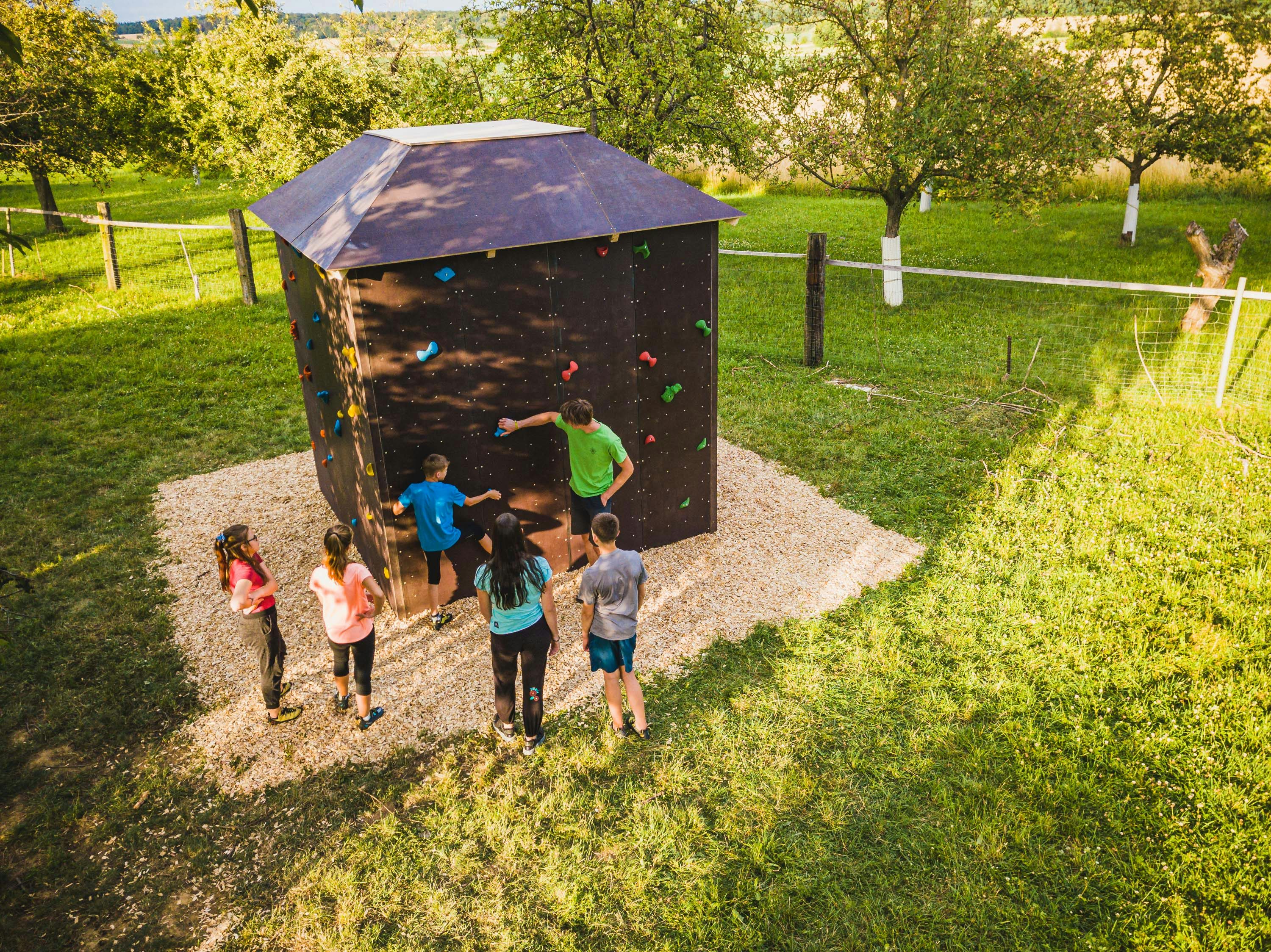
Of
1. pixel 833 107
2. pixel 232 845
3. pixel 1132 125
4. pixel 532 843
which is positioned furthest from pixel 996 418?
pixel 1132 125

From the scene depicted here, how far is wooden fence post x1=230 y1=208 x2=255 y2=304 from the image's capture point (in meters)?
16.9

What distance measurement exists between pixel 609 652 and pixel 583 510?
2067mm

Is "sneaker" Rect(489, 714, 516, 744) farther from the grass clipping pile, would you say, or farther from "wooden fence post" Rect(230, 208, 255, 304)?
"wooden fence post" Rect(230, 208, 255, 304)

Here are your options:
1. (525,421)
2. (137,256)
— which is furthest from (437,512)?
(137,256)

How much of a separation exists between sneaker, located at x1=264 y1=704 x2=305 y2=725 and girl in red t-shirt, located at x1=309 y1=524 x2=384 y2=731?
0.48 metres

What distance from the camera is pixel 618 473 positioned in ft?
25.7

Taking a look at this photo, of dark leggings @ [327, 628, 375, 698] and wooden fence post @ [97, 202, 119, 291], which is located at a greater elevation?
wooden fence post @ [97, 202, 119, 291]

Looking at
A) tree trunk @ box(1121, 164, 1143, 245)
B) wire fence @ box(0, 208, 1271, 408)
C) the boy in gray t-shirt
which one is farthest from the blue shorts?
tree trunk @ box(1121, 164, 1143, 245)

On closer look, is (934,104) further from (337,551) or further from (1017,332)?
(337,551)

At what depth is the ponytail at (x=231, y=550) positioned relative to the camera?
569 cm

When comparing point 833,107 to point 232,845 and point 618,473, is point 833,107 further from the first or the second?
point 232,845

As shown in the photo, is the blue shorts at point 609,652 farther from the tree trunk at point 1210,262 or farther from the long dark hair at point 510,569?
the tree trunk at point 1210,262

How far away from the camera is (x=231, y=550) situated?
225 inches

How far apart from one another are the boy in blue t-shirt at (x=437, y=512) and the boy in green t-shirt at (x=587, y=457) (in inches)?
29.1
